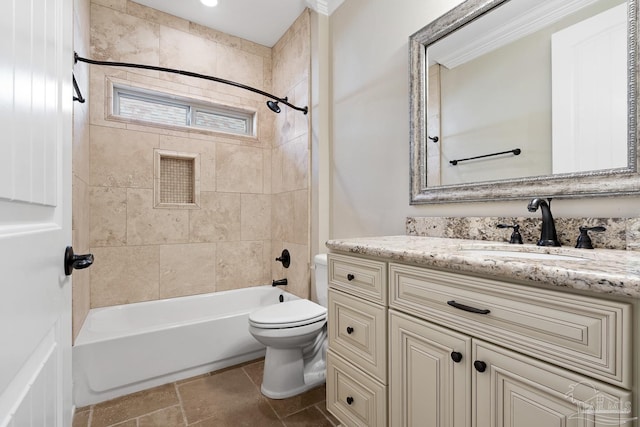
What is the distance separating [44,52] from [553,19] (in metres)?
1.61

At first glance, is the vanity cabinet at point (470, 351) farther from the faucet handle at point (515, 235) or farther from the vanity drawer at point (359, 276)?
the faucet handle at point (515, 235)

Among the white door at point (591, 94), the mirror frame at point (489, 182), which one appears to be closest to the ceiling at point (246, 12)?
the mirror frame at point (489, 182)

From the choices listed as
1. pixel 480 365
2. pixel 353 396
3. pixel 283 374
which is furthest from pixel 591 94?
pixel 283 374

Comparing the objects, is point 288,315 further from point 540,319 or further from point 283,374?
point 540,319

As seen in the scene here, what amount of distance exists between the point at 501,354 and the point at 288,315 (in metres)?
1.21

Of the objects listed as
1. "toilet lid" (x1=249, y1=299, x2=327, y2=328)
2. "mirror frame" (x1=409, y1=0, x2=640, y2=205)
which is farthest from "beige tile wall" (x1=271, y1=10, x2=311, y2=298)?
"mirror frame" (x1=409, y1=0, x2=640, y2=205)

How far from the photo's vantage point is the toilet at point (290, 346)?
1627 mm

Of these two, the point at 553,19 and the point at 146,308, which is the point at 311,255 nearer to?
the point at 146,308

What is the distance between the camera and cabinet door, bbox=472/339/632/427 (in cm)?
57

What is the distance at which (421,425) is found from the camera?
0.94 m

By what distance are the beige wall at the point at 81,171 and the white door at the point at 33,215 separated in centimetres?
111

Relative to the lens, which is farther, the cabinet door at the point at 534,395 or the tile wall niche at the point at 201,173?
the tile wall niche at the point at 201,173

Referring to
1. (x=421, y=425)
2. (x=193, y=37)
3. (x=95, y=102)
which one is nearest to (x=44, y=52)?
(x=421, y=425)

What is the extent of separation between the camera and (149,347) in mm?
1795
